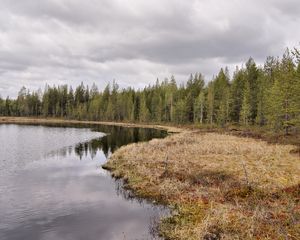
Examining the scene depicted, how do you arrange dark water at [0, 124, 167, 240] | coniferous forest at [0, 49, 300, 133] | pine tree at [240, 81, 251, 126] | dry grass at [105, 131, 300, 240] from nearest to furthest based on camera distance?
dry grass at [105, 131, 300, 240], dark water at [0, 124, 167, 240], coniferous forest at [0, 49, 300, 133], pine tree at [240, 81, 251, 126]

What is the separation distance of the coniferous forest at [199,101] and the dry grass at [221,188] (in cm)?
1913

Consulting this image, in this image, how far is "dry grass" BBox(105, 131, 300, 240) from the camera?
14047mm

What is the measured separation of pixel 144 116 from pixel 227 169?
106m

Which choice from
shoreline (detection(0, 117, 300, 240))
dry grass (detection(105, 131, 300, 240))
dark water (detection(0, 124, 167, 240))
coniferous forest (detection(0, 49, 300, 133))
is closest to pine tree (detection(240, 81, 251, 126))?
coniferous forest (detection(0, 49, 300, 133))

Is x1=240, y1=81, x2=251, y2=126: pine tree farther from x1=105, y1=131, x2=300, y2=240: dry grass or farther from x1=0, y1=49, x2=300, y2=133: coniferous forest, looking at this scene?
x1=105, y1=131, x2=300, y2=240: dry grass

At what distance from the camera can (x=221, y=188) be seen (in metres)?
20.1

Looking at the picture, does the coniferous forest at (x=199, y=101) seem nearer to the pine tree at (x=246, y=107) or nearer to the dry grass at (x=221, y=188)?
the pine tree at (x=246, y=107)

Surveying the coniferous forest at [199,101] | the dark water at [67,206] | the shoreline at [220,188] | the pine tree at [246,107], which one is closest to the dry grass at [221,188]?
the shoreline at [220,188]

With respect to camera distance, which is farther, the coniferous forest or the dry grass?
the coniferous forest

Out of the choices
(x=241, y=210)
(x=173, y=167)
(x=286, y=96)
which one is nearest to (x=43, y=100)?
(x=286, y=96)

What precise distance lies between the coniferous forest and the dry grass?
19.1 meters

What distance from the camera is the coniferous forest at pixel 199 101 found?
189ft

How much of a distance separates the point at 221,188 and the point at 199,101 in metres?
85.6

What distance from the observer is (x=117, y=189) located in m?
23.7
